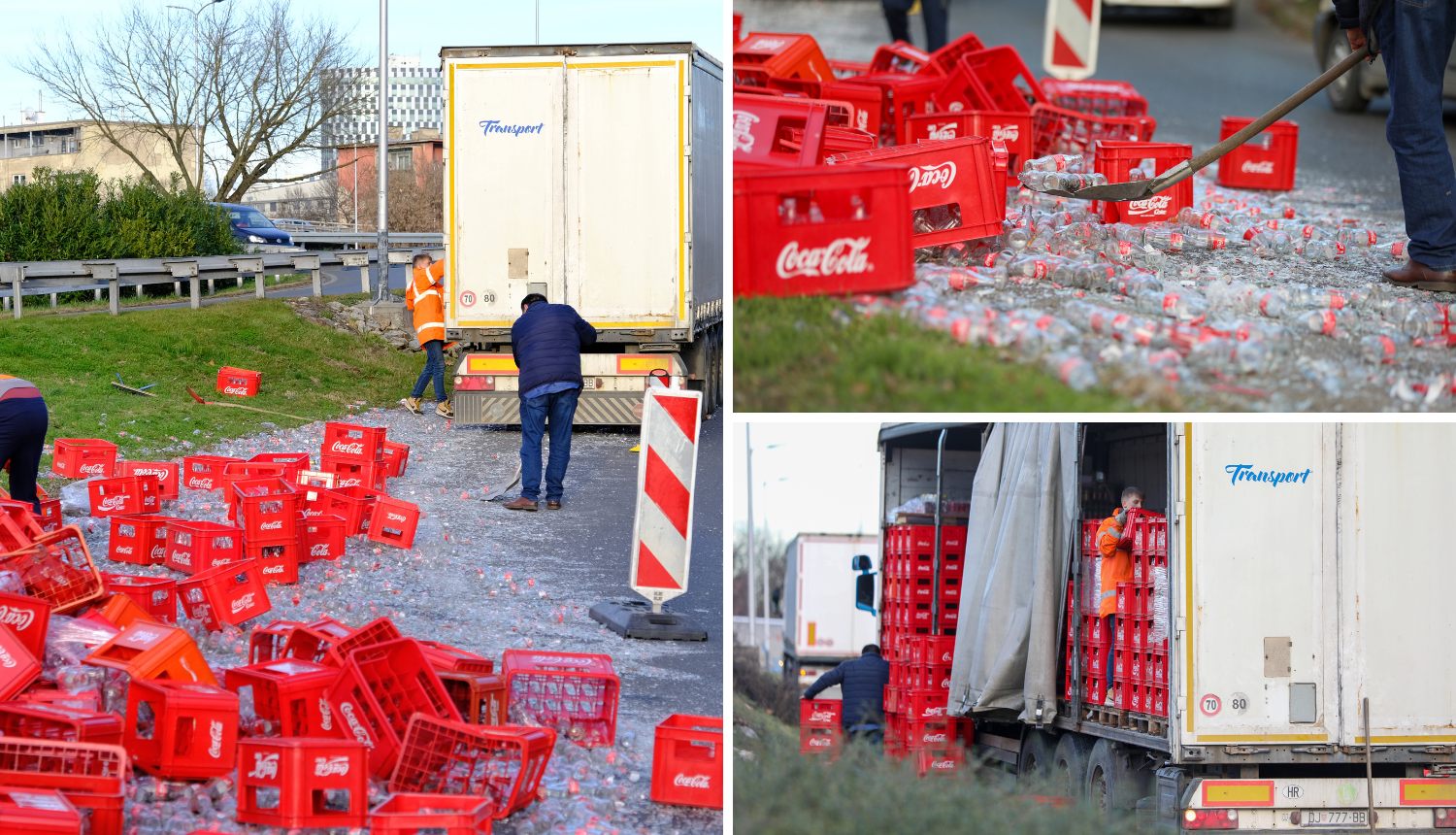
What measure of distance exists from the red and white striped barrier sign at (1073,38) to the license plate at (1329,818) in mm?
→ 5945

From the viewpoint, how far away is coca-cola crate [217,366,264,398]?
15.7m

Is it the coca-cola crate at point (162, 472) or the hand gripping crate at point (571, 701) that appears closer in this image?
the hand gripping crate at point (571, 701)

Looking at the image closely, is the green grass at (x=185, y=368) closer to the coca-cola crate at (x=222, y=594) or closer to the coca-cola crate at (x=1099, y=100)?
the coca-cola crate at (x=222, y=594)

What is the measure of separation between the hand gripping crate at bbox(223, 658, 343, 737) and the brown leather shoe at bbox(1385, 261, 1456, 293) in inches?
181

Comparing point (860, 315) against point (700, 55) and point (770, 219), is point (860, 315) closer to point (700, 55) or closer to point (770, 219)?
point (770, 219)

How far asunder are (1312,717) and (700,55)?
9.18 m

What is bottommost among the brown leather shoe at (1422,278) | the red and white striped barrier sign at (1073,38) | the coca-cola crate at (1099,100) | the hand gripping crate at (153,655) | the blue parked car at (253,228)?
the hand gripping crate at (153,655)

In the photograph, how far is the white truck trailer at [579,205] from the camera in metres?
12.4

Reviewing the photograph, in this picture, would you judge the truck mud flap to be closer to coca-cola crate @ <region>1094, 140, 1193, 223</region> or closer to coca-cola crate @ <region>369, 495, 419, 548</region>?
Answer: coca-cola crate @ <region>369, 495, 419, 548</region>

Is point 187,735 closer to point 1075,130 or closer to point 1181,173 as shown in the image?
point 1181,173

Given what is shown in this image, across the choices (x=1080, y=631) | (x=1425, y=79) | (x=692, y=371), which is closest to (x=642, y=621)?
(x=1080, y=631)

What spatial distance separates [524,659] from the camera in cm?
504

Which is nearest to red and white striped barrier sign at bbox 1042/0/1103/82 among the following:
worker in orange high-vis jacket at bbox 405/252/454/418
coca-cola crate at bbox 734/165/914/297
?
coca-cola crate at bbox 734/165/914/297

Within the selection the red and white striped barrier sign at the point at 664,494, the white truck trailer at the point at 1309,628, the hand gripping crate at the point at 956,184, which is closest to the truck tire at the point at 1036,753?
the white truck trailer at the point at 1309,628
